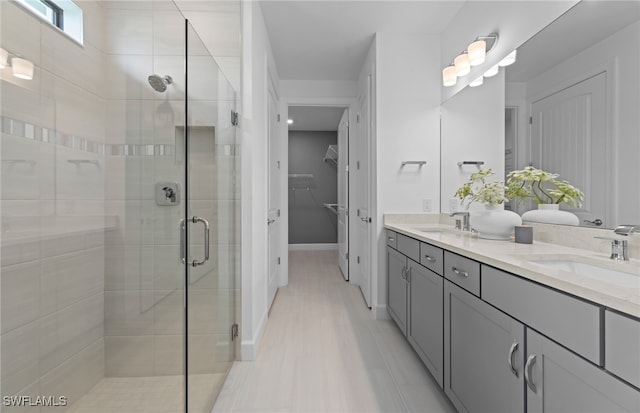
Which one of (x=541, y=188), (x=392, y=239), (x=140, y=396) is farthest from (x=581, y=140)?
(x=140, y=396)

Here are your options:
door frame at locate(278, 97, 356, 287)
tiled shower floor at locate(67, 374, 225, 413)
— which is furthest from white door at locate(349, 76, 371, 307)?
tiled shower floor at locate(67, 374, 225, 413)

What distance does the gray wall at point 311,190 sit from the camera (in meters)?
6.80

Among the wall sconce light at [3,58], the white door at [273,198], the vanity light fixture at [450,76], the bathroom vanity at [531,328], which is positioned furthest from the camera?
the white door at [273,198]

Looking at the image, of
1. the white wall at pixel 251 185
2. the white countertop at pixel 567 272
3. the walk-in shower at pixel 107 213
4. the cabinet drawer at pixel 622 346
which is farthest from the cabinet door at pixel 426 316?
the walk-in shower at pixel 107 213

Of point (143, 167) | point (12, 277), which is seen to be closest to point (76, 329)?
point (12, 277)

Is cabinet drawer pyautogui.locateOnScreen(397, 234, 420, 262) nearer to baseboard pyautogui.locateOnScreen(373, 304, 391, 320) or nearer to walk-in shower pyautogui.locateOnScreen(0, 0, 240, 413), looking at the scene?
baseboard pyautogui.locateOnScreen(373, 304, 391, 320)

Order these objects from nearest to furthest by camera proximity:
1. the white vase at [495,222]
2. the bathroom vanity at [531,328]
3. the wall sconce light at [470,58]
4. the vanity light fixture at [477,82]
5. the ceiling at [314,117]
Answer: the bathroom vanity at [531,328] → the white vase at [495,222] → the wall sconce light at [470,58] → the vanity light fixture at [477,82] → the ceiling at [314,117]

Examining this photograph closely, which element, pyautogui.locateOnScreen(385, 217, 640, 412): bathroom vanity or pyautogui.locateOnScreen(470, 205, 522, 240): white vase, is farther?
pyautogui.locateOnScreen(470, 205, 522, 240): white vase

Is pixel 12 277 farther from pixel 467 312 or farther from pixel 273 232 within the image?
pixel 273 232

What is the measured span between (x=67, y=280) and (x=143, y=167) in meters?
0.41

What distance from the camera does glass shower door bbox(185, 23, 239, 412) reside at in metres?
1.38

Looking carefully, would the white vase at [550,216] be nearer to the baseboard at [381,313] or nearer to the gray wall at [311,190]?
the baseboard at [381,313]

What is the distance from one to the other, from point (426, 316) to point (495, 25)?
199cm

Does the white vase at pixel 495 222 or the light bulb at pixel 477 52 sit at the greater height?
the light bulb at pixel 477 52
